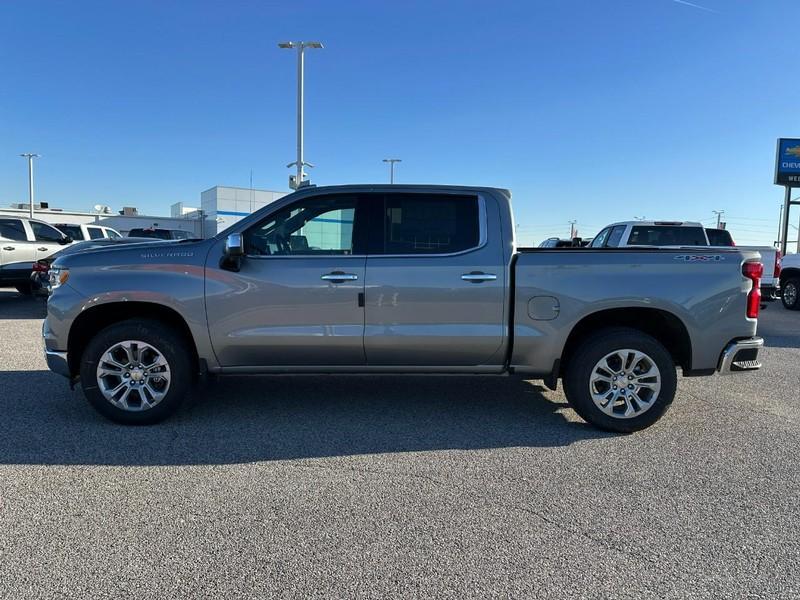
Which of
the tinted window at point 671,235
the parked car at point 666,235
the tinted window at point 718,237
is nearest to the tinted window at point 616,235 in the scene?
the parked car at point 666,235

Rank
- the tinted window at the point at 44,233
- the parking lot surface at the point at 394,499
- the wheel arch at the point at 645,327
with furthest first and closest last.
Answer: the tinted window at the point at 44,233, the wheel arch at the point at 645,327, the parking lot surface at the point at 394,499

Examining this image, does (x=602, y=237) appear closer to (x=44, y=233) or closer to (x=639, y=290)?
(x=639, y=290)

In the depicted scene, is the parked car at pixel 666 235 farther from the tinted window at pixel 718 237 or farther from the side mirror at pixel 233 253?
the side mirror at pixel 233 253

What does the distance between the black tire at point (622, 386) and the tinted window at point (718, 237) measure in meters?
8.91

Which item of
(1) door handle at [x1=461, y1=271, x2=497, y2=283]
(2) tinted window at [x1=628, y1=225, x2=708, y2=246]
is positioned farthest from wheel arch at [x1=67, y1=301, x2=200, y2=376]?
(2) tinted window at [x1=628, y1=225, x2=708, y2=246]

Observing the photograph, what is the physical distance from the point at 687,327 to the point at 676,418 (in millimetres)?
957

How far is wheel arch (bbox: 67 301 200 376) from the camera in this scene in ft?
15.3

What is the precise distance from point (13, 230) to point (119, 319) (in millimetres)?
9968

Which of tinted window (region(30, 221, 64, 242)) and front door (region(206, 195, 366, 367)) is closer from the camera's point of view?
front door (region(206, 195, 366, 367))

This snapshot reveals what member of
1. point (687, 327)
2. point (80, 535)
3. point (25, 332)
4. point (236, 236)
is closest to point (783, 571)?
point (687, 327)

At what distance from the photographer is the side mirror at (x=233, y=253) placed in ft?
14.3

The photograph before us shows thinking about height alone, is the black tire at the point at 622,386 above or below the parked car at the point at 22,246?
below

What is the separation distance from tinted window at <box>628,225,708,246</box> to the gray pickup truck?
7293 mm

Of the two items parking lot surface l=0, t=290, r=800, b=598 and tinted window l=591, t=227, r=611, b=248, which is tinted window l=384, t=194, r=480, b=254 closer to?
parking lot surface l=0, t=290, r=800, b=598
